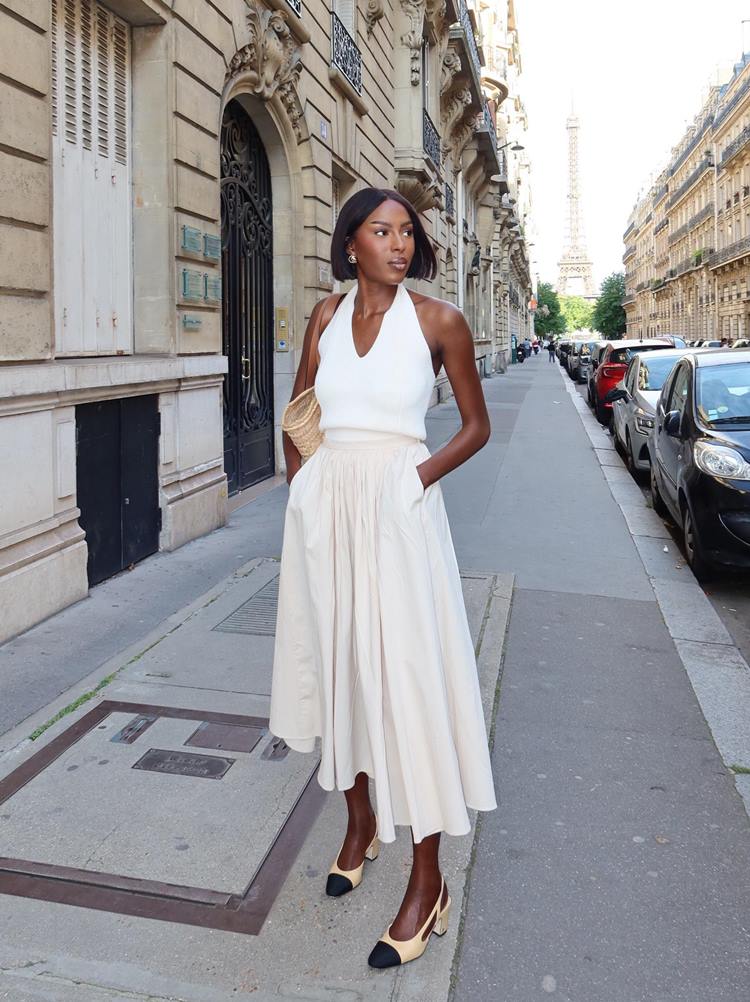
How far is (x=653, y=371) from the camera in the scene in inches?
507

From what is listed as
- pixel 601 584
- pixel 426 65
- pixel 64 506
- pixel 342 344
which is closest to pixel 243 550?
pixel 64 506

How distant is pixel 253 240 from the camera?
10328 millimetres

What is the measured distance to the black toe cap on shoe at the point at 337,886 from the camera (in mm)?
2762

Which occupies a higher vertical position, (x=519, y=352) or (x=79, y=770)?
(x=519, y=352)

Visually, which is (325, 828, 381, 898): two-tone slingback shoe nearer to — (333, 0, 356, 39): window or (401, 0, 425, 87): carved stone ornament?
(333, 0, 356, 39): window

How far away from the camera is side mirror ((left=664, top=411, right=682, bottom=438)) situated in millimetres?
7664

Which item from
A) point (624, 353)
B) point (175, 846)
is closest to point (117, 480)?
point (175, 846)

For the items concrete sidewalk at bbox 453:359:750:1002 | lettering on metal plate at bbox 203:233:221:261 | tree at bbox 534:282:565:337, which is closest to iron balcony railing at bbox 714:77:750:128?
lettering on metal plate at bbox 203:233:221:261

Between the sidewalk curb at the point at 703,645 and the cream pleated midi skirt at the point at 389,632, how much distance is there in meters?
1.51

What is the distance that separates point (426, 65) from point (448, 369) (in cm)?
2125

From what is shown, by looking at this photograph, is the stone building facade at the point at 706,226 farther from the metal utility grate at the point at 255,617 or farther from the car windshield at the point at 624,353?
the metal utility grate at the point at 255,617

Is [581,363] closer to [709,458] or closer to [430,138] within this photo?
[430,138]

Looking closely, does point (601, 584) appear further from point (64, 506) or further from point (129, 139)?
point (129, 139)

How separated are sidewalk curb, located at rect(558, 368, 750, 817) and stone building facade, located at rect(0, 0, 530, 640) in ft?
11.9
